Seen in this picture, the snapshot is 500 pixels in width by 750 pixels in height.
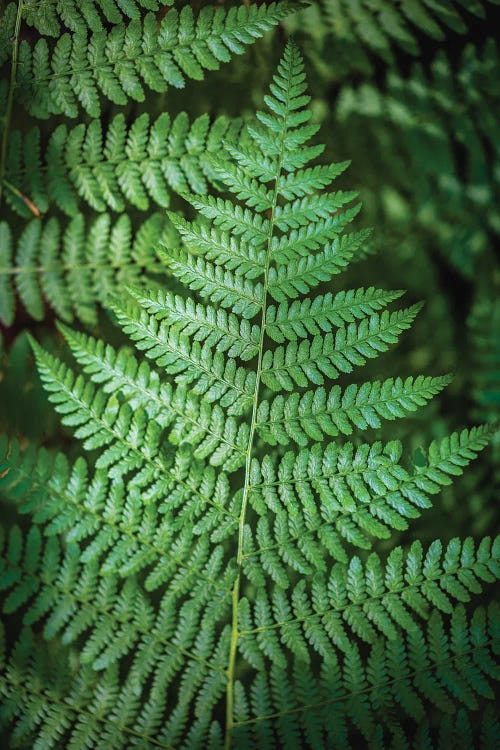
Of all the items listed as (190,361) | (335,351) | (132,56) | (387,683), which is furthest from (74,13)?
(387,683)

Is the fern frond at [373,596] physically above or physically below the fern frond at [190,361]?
below

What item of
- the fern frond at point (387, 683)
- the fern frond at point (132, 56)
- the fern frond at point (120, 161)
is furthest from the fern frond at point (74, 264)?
the fern frond at point (387, 683)

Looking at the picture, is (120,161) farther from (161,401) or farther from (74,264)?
(161,401)

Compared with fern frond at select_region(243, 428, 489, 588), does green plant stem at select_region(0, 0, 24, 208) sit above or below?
above

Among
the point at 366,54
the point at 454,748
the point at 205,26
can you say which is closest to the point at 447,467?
the point at 454,748

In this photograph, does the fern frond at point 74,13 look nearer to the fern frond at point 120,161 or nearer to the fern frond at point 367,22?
the fern frond at point 120,161

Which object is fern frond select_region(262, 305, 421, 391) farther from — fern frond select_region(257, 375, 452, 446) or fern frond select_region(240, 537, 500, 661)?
fern frond select_region(240, 537, 500, 661)

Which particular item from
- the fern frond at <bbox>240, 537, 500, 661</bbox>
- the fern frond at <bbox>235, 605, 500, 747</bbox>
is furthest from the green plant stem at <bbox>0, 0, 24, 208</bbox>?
the fern frond at <bbox>235, 605, 500, 747</bbox>
